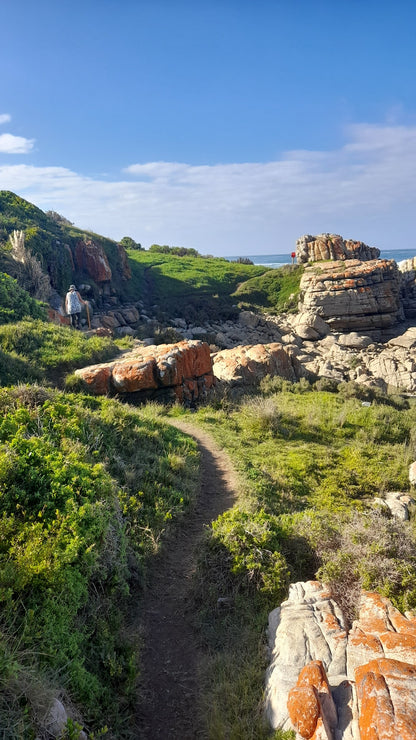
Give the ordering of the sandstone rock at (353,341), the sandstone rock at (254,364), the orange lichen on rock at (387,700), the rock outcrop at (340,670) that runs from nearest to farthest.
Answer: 1. the orange lichen on rock at (387,700)
2. the rock outcrop at (340,670)
3. the sandstone rock at (254,364)
4. the sandstone rock at (353,341)

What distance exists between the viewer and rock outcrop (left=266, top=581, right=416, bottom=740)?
2801 mm

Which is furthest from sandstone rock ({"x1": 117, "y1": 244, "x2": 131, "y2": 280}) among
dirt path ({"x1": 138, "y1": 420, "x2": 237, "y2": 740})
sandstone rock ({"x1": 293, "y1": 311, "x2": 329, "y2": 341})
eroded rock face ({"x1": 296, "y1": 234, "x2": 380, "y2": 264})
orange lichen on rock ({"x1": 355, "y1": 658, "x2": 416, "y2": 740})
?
orange lichen on rock ({"x1": 355, "y1": 658, "x2": 416, "y2": 740})

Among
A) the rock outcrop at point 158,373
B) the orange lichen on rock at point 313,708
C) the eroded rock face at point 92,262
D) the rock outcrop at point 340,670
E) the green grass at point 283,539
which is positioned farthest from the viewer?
the eroded rock face at point 92,262

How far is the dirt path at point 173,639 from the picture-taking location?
12.9ft

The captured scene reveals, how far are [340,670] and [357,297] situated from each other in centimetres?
2955

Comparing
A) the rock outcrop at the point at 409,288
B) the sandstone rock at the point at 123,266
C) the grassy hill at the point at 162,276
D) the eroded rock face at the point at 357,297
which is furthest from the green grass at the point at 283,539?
the sandstone rock at the point at 123,266

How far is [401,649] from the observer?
3416 mm

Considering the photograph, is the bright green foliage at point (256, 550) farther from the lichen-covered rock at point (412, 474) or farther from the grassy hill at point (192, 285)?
the grassy hill at point (192, 285)

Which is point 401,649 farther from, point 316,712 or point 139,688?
point 139,688

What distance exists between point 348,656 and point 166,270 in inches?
1613

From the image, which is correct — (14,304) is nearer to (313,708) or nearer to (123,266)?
(313,708)

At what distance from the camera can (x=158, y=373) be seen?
42.6 ft

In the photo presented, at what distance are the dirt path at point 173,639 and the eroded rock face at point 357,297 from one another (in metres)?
24.6

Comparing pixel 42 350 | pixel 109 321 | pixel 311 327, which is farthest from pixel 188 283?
pixel 42 350
